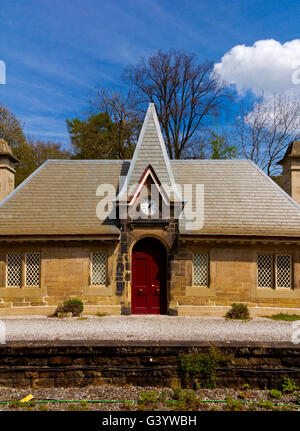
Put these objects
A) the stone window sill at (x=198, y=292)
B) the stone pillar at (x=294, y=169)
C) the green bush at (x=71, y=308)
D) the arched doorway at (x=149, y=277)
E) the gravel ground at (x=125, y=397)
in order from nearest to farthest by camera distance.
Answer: the gravel ground at (x=125, y=397), the green bush at (x=71, y=308), the stone window sill at (x=198, y=292), the arched doorway at (x=149, y=277), the stone pillar at (x=294, y=169)

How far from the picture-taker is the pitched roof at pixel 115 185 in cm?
1166

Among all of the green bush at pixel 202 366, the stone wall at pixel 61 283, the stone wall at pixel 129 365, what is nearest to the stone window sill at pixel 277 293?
the stone wall at pixel 129 365

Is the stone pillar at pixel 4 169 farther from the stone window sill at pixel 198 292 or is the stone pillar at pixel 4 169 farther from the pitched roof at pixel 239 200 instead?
the stone window sill at pixel 198 292

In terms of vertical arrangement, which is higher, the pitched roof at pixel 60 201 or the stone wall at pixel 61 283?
the pitched roof at pixel 60 201

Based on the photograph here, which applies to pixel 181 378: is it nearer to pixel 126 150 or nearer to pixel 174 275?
pixel 174 275

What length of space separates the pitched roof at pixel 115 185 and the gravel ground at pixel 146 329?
11.1 ft

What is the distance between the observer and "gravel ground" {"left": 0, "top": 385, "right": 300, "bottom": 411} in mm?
6137

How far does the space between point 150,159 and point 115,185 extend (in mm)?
2106

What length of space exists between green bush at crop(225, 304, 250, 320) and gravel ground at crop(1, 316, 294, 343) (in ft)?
1.07

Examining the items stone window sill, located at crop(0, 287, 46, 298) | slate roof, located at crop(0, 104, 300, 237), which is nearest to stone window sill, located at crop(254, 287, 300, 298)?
slate roof, located at crop(0, 104, 300, 237)

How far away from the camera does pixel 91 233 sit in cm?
1138

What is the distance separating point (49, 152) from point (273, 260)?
33.2m

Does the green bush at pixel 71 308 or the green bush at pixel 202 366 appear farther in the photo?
the green bush at pixel 71 308
